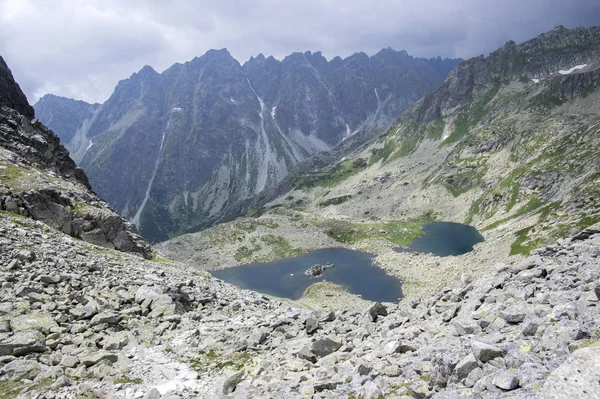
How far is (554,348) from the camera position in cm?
864

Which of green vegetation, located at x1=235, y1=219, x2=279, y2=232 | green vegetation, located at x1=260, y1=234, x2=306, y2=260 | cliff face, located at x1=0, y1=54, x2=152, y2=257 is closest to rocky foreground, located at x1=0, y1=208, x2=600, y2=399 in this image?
cliff face, located at x1=0, y1=54, x2=152, y2=257

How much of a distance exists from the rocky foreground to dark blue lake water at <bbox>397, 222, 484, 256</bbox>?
362 feet

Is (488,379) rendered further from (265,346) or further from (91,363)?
(91,363)

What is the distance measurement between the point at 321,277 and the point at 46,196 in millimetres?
73914

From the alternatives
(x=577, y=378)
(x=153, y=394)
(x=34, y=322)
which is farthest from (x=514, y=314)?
(x=34, y=322)

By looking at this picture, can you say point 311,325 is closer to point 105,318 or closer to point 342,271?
point 105,318

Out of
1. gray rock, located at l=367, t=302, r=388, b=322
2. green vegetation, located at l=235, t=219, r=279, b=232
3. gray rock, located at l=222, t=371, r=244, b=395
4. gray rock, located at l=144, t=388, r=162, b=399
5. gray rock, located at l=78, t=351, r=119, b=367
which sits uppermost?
gray rock, located at l=78, t=351, r=119, b=367

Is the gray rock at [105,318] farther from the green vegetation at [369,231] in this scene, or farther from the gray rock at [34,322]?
the green vegetation at [369,231]

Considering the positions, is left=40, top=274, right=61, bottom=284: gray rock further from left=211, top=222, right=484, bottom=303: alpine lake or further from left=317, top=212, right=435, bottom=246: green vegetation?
left=317, top=212, right=435, bottom=246: green vegetation

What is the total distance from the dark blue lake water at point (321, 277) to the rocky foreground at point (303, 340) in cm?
6331

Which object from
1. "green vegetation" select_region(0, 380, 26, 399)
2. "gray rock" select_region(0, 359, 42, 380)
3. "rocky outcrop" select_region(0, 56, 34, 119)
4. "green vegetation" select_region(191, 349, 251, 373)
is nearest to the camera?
"green vegetation" select_region(0, 380, 26, 399)

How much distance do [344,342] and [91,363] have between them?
36.3 feet

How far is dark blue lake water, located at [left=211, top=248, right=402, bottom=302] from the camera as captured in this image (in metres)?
88.0

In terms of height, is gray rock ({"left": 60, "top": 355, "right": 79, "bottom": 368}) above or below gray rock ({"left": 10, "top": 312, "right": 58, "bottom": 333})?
below
